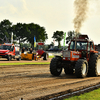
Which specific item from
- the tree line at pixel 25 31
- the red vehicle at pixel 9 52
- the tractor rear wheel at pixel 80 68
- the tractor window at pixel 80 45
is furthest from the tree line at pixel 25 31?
the tractor rear wheel at pixel 80 68

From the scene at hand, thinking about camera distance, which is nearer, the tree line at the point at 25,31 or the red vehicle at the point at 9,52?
the red vehicle at the point at 9,52

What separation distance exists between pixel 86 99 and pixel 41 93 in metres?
1.49

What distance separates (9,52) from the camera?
2214 centimetres

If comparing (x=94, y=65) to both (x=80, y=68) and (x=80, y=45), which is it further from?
(x=80, y=45)

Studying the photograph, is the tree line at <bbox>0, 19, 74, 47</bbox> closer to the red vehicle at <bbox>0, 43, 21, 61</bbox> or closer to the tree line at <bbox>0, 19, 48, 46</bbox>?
the tree line at <bbox>0, 19, 48, 46</bbox>

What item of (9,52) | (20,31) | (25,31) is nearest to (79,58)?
(9,52)

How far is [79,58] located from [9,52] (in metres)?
12.6

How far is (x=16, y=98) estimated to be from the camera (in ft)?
19.1

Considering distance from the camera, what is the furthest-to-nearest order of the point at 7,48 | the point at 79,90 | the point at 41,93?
Result: the point at 7,48
the point at 79,90
the point at 41,93

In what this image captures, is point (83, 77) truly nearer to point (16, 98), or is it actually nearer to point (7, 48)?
point (16, 98)

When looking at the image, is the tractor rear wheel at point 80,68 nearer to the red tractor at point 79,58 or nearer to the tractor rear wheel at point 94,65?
the red tractor at point 79,58

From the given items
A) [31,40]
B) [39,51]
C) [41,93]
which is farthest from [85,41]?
[31,40]

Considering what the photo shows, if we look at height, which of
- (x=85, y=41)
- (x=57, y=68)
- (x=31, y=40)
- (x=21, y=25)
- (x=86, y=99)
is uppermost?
(x=21, y=25)

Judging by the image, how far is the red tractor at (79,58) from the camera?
35.6 feet
